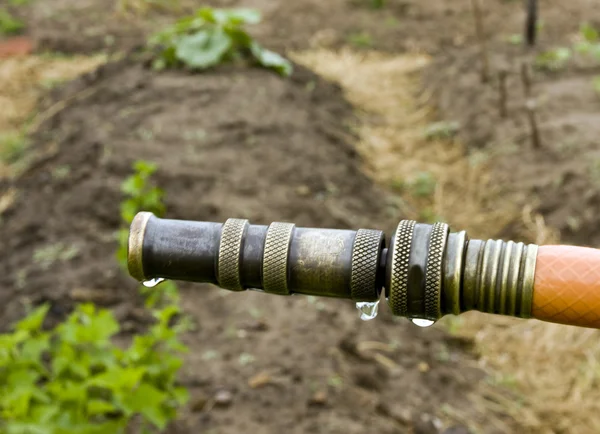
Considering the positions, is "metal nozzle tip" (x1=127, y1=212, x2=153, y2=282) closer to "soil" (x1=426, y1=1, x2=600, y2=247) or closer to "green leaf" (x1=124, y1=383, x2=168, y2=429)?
"green leaf" (x1=124, y1=383, x2=168, y2=429)

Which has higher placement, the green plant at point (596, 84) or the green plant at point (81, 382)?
the green plant at point (81, 382)

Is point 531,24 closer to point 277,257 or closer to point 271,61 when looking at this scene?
point 271,61

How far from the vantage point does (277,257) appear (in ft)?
3.51

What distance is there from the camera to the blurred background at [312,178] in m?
2.87

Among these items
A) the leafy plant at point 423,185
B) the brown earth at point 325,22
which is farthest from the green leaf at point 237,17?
the leafy plant at point 423,185

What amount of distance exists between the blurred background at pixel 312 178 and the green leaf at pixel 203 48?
17 millimetres

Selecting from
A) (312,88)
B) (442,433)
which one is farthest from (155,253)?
(312,88)

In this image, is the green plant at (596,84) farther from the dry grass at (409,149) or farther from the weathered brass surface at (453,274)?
the weathered brass surface at (453,274)

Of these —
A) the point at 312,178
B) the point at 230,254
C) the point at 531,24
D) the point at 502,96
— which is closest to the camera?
the point at 230,254

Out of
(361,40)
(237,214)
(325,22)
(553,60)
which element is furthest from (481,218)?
(325,22)

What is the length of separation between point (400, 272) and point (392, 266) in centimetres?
1

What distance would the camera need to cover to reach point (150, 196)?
2.74 m

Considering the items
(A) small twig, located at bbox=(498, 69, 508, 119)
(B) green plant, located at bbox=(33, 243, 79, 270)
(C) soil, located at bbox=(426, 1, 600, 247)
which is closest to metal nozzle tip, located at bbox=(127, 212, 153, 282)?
(B) green plant, located at bbox=(33, 243, 79, 270)

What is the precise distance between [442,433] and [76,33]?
6.74 metres
